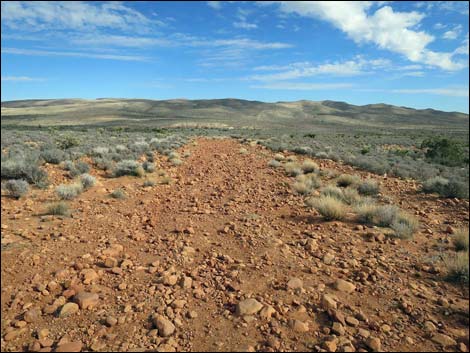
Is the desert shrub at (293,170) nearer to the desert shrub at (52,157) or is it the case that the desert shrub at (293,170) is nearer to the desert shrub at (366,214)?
the desert shrub at (366,214)

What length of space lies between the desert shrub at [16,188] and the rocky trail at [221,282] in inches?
10.7

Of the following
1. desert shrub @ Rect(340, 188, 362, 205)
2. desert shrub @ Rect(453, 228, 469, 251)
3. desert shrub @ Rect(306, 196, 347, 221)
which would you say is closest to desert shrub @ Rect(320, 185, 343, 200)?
desert shrub @ Rect(340, 188, 362, 205)

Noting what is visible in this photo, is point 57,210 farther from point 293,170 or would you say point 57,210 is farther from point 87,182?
point 293,170

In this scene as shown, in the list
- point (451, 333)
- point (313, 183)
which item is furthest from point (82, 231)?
point (313, 183)

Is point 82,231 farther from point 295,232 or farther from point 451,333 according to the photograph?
point 451,333

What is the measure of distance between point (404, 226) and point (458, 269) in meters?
1.61

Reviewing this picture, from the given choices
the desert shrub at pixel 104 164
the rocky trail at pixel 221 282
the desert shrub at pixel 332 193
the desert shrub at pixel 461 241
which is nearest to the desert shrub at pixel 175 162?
the desert shrub at pixel 104 164

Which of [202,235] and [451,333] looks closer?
[451,333]

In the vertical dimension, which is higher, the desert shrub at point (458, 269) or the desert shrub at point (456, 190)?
the desert shrub at point (456, 190)

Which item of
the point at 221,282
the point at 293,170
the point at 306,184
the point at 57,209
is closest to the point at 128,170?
the point at 57,209

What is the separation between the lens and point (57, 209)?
22.1 feet

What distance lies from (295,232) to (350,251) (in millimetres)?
1211

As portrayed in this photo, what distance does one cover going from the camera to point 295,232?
20.7 ft

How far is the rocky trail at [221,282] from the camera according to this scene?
11.0ft
